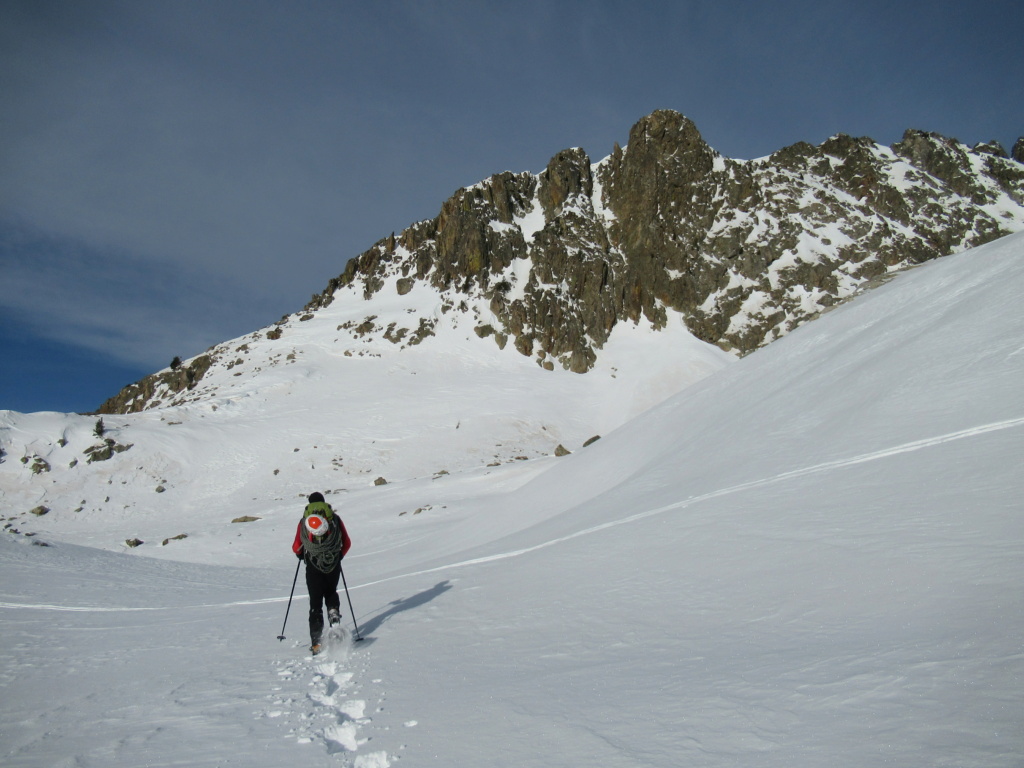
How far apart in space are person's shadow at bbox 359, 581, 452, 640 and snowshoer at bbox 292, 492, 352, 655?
45cm

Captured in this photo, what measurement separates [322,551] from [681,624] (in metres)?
4.33

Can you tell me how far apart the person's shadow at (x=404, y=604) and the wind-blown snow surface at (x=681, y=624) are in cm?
8

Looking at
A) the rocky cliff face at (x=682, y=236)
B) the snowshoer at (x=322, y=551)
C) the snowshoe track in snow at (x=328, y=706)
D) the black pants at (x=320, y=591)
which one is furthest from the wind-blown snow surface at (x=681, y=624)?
the rocky cliff face at (x=682, y=236)

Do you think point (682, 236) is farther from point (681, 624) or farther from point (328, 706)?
point (328, 706)

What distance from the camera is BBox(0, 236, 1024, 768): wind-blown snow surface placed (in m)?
3.06

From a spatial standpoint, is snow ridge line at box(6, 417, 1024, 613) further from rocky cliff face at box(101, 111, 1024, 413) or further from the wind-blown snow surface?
rocky cliff face at box(101, 111, 1024, 413)

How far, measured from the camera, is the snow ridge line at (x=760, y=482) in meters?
6.52

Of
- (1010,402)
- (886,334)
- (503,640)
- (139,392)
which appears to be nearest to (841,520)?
(1010,402)

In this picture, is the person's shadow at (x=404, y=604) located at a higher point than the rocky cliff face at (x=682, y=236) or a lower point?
lower

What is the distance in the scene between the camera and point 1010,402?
679 centimetres

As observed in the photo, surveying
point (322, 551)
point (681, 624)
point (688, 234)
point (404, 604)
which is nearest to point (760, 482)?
point (681, 624)

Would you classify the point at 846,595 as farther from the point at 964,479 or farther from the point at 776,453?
the point at 776,453

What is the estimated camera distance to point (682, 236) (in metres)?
69.6

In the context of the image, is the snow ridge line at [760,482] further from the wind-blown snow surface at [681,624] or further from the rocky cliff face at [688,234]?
the rocky cliff face at [688,234]
